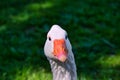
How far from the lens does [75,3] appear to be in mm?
8523

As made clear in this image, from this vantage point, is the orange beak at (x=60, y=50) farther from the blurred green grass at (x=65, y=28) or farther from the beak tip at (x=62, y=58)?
the blurred green grass at (x=65, y=28)

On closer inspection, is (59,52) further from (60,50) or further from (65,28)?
(65,28)

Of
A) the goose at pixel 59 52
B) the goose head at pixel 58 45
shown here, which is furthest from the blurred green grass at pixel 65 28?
the goose head at pixel 58 45

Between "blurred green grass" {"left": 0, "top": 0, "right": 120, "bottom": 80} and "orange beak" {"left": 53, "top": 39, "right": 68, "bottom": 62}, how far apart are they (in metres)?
1.81

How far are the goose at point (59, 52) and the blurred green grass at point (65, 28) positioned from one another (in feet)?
4.99

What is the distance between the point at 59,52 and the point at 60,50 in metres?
0.01

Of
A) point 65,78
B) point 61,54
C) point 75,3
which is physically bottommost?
point 75,3

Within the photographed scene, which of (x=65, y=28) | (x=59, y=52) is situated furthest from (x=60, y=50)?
(x=65, y=28)

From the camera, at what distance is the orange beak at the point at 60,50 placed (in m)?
3.26

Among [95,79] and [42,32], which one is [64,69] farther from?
[42,32]

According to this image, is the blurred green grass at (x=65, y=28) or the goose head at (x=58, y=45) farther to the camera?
the blurred green grass at (x=65, y=28)

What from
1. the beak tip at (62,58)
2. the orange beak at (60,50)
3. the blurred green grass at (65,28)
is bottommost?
the blurred green grass at (65,28)

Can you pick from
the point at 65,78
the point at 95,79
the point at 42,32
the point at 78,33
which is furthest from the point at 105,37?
the point at 65,78

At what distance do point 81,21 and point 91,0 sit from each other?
114cm
